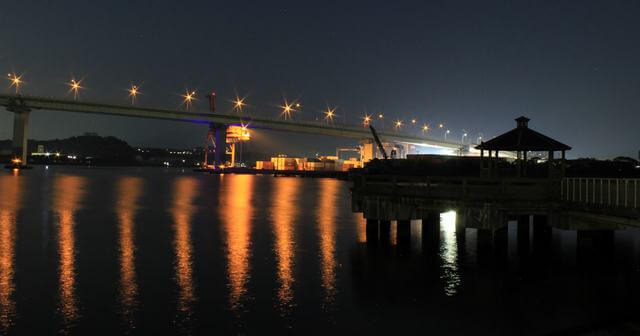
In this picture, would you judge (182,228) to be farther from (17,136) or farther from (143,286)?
(17,136)

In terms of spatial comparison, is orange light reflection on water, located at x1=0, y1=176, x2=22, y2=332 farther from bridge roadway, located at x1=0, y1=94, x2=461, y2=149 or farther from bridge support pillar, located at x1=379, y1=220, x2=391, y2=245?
bridge roadway, located at x1=0, y1=94, x2=461, y2=149

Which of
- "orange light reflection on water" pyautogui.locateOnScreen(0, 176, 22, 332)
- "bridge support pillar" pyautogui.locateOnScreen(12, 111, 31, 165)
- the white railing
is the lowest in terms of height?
"orange light reflection on water" pyautogui.locateOnScreen(0, 176, 22, 332)

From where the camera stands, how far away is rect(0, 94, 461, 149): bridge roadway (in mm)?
135500

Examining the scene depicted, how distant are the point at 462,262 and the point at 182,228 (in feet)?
63.0

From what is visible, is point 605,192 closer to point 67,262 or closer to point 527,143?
point 527,143

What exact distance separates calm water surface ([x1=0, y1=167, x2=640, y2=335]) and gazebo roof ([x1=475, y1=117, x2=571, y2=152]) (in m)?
4.29

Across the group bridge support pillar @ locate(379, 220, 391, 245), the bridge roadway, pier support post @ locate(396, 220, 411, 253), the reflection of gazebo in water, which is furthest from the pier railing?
the bridge roadway

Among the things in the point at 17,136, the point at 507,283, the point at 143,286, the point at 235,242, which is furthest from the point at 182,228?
the point at 17,136

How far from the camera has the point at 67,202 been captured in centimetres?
5350

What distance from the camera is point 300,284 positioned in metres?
17.7

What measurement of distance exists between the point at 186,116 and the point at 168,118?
5.52 metres

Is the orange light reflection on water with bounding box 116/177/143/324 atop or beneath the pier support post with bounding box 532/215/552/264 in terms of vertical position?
beneath

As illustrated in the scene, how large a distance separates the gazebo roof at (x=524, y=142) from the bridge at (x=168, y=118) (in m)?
134

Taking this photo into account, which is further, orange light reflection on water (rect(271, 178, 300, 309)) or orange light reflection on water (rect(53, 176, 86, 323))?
orange light reflection on water (rect(271, 178, 300, 309))
